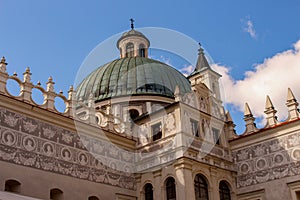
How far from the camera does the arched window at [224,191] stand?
899 inches

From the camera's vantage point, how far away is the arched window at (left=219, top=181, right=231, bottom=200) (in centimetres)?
2284

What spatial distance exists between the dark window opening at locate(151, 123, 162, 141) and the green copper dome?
5275 mm

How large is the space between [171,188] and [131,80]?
10.4 m

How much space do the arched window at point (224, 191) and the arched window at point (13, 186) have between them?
35.3ft

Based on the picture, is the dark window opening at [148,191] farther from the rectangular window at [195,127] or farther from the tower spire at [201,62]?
the tower spire at [201,62]

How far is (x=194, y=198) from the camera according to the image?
814 inches

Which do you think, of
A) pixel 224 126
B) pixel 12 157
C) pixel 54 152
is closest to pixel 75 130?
pixel 54 152

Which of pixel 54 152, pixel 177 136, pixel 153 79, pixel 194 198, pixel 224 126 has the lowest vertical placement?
pixel 194 198

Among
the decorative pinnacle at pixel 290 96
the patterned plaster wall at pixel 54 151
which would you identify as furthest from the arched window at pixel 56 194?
the decorative pinnacle at pixel 290 96

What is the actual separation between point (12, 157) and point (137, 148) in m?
7.91

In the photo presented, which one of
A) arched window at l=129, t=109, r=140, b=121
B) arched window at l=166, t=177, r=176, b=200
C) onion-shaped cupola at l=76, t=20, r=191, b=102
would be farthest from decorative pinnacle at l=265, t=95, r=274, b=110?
arched window at l=129, t=109, r=140, b=121

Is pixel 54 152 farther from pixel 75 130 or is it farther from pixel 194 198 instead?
pixel 194 198

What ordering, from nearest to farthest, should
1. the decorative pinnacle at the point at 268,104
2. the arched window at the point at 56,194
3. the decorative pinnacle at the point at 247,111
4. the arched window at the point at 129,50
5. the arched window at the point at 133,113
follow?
1. the arched window at the point at 56,194
2. the decorative pinnacle at the point at 268,104
3. the decorative pinnacle at the point at 247,111
4. the arched window at the point at 133,113
5. the arched window at the point at 129,50

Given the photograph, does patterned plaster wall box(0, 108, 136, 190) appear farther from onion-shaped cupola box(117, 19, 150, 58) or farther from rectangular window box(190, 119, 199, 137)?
onion-shaped cupola box(117, 19, 150, 58)
